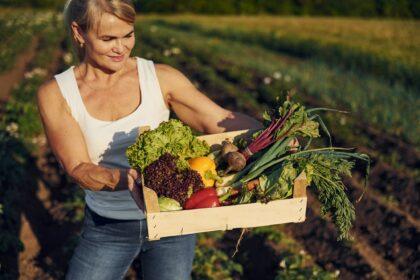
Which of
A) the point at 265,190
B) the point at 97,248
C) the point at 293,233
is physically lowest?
the point at 293,233

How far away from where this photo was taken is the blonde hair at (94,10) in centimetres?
282

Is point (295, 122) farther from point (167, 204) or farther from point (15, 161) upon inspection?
point (15, 161)

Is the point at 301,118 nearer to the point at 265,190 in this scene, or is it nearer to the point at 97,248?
the point at 265,190

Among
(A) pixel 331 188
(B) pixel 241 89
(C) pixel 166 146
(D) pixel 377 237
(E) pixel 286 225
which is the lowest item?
(B) pixel 241 89

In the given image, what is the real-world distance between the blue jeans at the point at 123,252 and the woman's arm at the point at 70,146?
36 centimetres

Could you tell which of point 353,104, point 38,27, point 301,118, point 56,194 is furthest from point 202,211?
point 38,27

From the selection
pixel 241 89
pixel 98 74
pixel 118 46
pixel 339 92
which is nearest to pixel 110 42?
pixel 118 46

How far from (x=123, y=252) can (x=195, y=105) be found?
2.86ft

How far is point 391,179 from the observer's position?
6707 mm

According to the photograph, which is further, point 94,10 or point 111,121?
point 111,121

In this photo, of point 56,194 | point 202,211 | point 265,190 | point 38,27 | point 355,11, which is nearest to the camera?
point 202,211

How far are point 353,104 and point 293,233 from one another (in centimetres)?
422

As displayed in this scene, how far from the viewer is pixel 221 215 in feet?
8.16

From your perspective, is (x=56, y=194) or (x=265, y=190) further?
(x=56, y=194)
